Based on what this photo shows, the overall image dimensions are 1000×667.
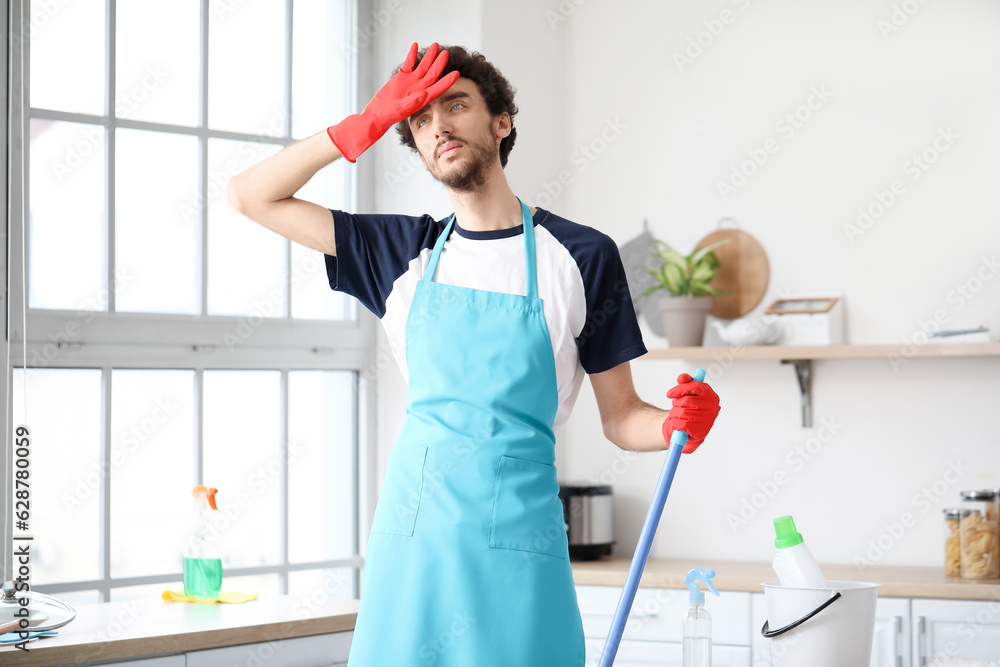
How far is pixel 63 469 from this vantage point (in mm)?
2414

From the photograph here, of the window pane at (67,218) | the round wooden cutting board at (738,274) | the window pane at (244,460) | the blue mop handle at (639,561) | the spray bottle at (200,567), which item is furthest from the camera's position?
the round wooden cutting board at (738,274)

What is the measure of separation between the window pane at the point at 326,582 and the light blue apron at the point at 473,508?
58.0 inches

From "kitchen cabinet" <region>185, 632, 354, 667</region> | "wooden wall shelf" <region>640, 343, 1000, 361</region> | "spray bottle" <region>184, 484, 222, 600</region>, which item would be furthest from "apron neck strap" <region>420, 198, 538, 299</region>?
"wooden wall shelf" <region>640, 343, 1000, 361</region>

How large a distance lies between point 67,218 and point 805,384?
6.76 feet

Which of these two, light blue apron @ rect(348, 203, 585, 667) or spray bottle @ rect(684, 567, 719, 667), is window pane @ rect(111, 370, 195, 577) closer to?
light blue apron @ rect(348, 203, 585, 667)

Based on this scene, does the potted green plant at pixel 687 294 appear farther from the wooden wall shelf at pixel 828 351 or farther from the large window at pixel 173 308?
the large window at pixel 173 308

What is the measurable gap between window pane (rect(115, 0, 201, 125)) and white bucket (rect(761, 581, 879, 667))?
2051mm

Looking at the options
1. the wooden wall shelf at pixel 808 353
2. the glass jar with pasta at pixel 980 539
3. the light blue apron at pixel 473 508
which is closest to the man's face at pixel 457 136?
the light blue apron at pixel 473 508

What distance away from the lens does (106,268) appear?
250cm

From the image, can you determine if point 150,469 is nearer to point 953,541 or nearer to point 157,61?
point 157,61

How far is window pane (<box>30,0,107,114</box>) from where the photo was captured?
2414mm

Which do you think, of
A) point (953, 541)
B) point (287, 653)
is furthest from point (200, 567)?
point (953, 541)

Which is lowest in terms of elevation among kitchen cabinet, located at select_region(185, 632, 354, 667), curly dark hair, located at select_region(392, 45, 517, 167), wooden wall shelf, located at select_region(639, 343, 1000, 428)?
kitchen cabinet, located at select_region(185, 632, 354, 667)

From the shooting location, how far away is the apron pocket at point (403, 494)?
4.50 ft
